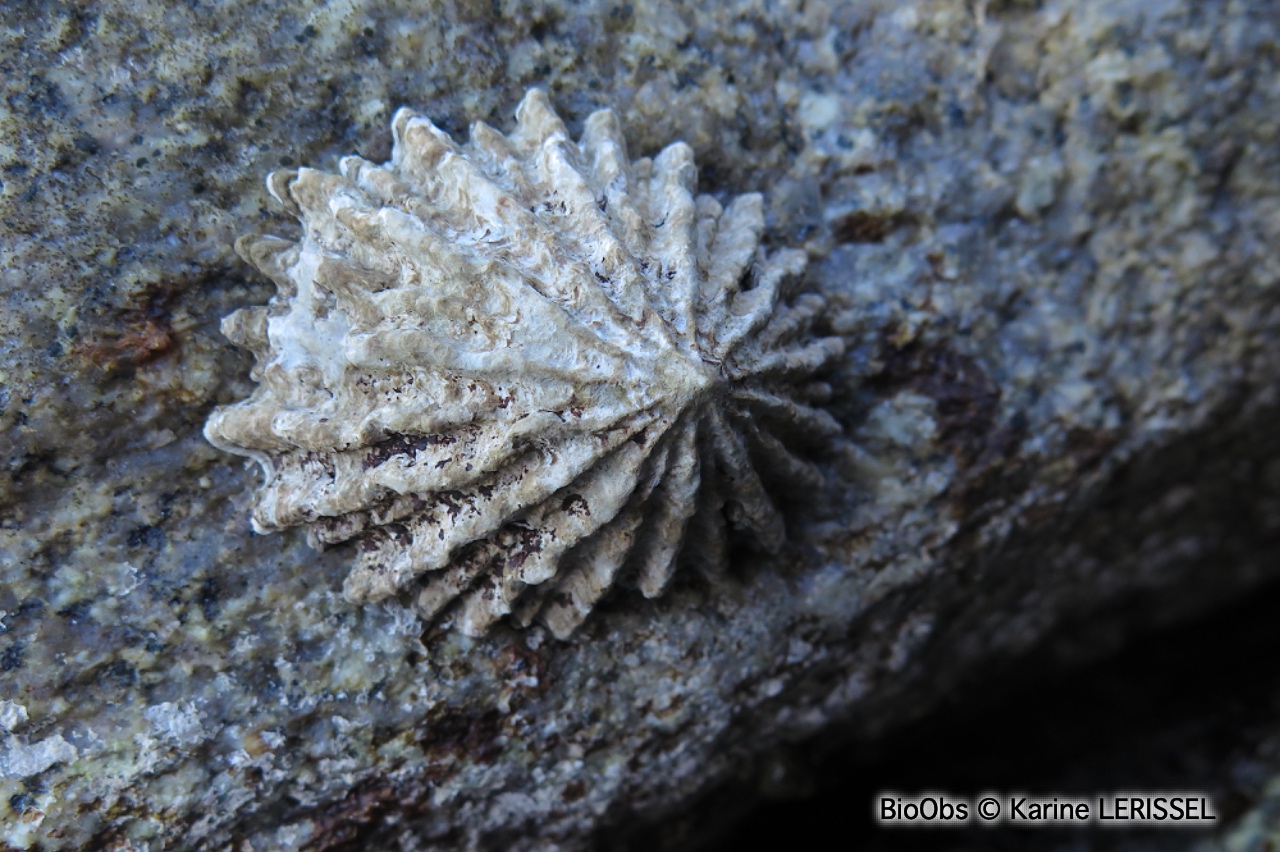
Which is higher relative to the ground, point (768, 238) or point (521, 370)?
point (768, 238)

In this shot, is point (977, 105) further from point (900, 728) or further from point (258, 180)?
point (900, 728)

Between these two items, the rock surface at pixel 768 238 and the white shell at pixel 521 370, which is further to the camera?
the rock surface at pixel 768 238

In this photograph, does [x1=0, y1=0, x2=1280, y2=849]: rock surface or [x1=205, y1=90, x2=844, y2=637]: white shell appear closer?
[x1=205, y1=90, x2=844, y2=637]: white shell

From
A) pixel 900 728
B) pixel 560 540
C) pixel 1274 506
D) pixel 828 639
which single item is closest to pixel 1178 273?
pixel 1274 506

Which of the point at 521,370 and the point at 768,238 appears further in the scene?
the point at 768,238
